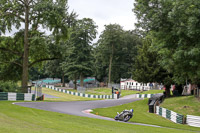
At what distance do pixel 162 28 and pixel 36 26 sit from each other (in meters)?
16.5

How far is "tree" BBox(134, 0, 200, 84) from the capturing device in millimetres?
16828

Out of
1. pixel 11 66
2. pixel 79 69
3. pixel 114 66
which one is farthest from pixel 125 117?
pixel 114 66

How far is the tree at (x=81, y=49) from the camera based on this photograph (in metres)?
64.8

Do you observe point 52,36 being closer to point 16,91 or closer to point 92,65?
point 16,91

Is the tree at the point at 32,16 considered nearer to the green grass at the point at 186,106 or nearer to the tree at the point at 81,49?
the green grass at the point at 186,106

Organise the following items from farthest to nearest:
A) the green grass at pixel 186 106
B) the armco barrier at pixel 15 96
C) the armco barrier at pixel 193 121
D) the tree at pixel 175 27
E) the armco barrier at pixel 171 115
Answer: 1. the armco barrier at pixel 15 96
2. the green grass at pixel 186 106
3. the armco barrier at pixel 171 115
4. the armco barrier at pixel 193 121
5. the tree at pixel 175 27

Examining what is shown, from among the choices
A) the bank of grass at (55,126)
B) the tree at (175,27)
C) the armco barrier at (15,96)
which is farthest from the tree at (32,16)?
the bank of grass at (55,126)

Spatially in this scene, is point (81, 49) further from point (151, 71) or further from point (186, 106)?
point (186, 106)

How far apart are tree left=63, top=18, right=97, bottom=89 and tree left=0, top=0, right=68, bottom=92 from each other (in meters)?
33.5

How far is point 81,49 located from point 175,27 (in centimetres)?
4772

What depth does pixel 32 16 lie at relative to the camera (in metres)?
29.7

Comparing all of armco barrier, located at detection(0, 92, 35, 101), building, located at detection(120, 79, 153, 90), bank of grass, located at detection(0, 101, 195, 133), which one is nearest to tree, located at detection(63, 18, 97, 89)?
building, located at detection(120, 79, 153, 90)

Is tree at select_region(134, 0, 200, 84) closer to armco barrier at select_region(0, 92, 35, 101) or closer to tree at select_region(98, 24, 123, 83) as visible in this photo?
armco barrier at select_region(0, 92, 35, 101)

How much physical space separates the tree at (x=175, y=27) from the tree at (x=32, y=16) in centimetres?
1020
